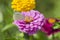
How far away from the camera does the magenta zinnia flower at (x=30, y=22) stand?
2.92 ft

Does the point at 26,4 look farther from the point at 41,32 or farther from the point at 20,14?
the point at 41,32

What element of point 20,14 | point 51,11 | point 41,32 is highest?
point 20,14

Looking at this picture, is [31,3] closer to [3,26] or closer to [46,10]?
[3,26]

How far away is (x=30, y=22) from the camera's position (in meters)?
0.93

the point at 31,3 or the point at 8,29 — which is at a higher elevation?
the point at 31,3

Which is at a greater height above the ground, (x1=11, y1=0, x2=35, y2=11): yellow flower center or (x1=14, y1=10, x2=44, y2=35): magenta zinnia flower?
(x1=11, y1=0, x2=35, y2=11): yellow flower center

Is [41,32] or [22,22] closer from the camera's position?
[22,22]

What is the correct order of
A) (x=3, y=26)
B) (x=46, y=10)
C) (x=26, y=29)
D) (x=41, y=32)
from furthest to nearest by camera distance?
(x=46, y=10), (x=3, y=26), (x=41, y=32), (x=26, y=29)

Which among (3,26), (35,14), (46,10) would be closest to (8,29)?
(3,26)

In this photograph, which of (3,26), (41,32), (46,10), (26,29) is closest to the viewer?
(26,29)

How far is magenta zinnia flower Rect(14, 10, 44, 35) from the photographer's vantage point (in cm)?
89

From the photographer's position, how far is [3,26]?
3.93 feet

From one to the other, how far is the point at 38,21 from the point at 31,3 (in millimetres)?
63

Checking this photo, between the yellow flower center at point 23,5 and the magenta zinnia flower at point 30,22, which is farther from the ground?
the yellow flower center at point 23,5
